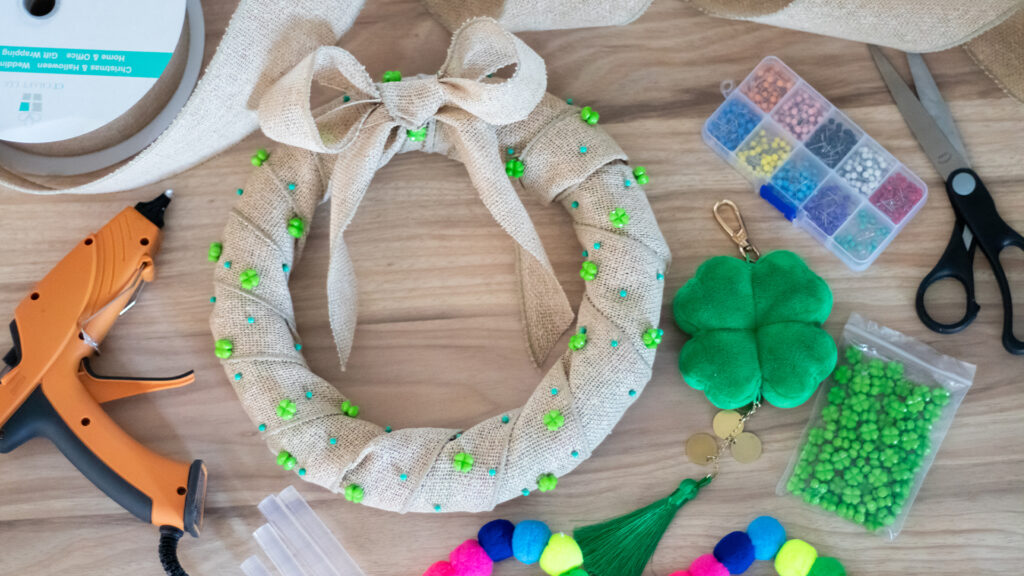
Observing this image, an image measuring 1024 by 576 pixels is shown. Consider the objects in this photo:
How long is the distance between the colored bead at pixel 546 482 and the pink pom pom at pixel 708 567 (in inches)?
7.5

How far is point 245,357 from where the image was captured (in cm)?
99

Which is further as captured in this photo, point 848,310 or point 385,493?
point 848,310

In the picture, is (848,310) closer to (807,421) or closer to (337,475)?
(807,421)

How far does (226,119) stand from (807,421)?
77cm

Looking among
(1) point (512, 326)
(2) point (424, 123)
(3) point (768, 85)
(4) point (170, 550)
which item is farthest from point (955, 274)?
(4) point (170, 550)

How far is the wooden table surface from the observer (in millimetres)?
1022

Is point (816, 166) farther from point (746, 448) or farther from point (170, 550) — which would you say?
point (170, 550)

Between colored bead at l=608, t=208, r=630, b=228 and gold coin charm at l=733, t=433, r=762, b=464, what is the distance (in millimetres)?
285

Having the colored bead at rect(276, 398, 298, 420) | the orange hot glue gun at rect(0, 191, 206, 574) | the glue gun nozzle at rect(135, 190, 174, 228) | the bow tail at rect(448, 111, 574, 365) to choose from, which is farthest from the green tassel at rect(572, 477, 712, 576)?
the glue gun nozzle at rect(135, 190, 174, 228)

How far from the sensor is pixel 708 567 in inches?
39.0

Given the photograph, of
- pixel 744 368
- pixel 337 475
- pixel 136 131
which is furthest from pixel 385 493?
pixel 136 131

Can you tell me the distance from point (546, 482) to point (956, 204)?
1.94ft

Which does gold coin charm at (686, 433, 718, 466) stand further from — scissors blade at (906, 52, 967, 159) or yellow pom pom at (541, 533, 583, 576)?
scissors blade at (906, 52, 967, 159)

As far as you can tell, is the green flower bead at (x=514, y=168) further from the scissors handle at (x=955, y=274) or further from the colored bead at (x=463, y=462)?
the scissors handle at (x=955, y=274)
